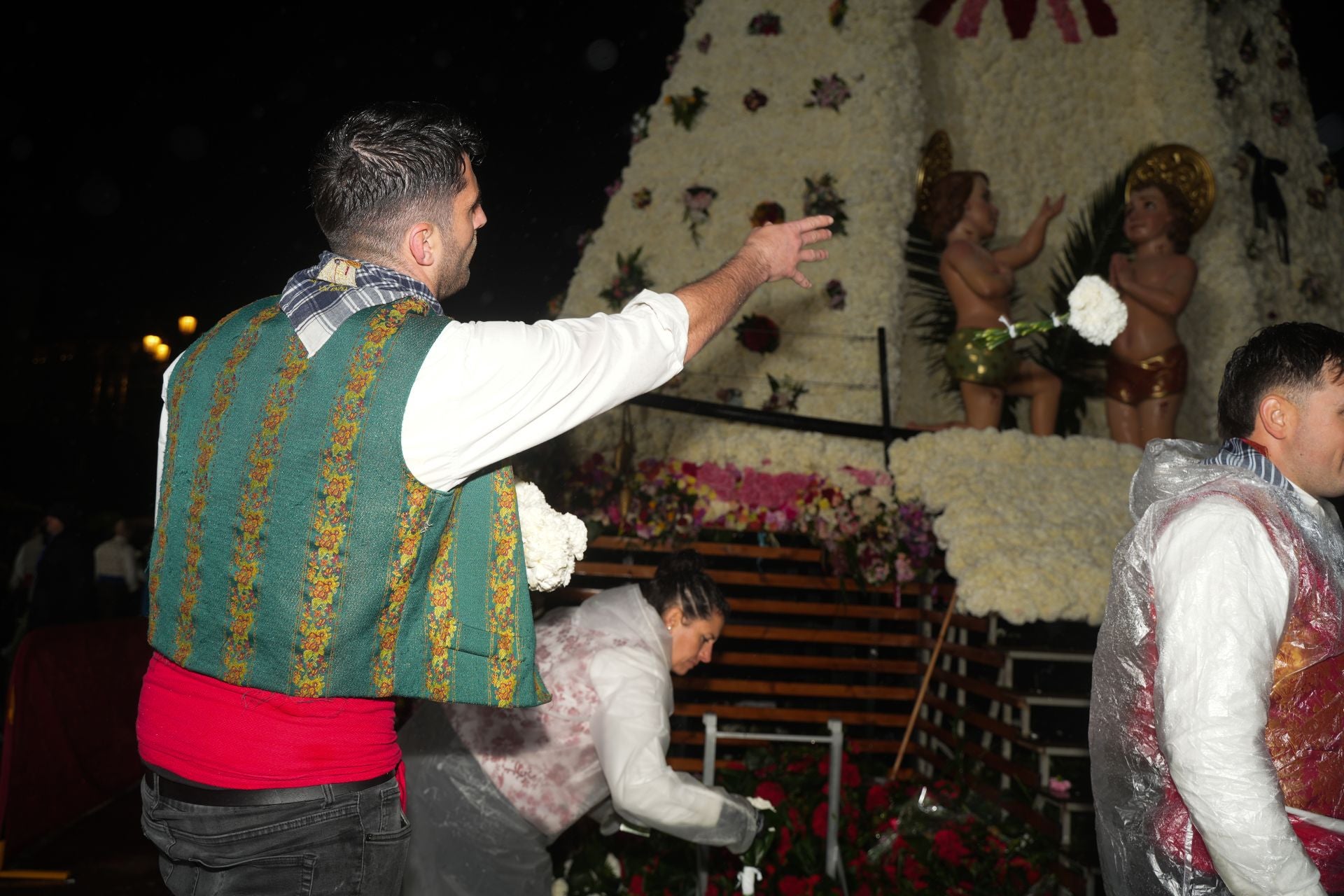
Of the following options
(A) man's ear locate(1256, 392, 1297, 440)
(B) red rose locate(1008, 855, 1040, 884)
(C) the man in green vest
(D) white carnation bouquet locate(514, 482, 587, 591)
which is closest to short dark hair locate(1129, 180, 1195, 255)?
(B) red rose locate(1008, 855, 1040, 884)

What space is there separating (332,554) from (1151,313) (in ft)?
17.8

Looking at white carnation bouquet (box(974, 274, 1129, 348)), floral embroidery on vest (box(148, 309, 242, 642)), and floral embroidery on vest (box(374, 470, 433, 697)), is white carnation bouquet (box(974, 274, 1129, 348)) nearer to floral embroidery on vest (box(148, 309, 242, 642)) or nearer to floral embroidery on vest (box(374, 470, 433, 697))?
floral embroidery on vest (box(374, 470, 433, 697))

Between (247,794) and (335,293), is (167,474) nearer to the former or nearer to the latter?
(335,293)

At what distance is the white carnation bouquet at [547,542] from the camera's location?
1722 millimetres

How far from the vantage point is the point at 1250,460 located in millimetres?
1666

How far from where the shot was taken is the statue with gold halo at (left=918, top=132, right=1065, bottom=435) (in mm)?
5469

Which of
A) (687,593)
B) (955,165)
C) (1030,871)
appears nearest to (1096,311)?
(687,593)

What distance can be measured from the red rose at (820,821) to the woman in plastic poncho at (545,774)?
1295 mm

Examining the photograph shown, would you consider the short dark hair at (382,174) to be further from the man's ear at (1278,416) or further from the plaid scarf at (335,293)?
the man's ear at (1278,416)

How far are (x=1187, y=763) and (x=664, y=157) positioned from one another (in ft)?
19.0

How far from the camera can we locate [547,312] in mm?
7105

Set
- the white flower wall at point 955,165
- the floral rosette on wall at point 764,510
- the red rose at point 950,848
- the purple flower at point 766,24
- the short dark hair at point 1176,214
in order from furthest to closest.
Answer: the purple flower at point 766,24
the short dark hair at point 1176,214
the white flower wall at point 955,165
the floral rosette on wall at point 764,510
the red rose at point 950,848

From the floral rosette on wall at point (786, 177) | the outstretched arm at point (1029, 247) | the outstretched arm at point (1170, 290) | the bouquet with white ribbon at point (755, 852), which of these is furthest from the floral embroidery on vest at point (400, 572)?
the outstretched arm at point (1029, 247)

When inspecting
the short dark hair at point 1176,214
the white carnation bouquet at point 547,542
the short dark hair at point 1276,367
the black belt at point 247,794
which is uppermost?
the short dark hair at point 1176,214
